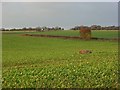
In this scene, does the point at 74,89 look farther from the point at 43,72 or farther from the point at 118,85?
the point at 43,72

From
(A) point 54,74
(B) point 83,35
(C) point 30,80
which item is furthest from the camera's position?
(B) point 83,35

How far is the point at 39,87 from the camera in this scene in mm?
14086

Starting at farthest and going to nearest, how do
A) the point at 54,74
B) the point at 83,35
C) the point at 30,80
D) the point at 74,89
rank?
the point at 83,35 → the point at 54,74 → the point at 30,80 → the point at 74,89

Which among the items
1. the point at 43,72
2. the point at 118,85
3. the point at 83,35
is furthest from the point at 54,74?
the point at 83,35

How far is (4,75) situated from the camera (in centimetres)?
1639

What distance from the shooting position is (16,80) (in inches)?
600

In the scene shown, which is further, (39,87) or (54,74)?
(54,74)

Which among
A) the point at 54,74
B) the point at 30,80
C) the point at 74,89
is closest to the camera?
the point at 74,89

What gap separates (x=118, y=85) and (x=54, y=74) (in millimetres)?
3745

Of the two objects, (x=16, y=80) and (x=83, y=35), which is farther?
(x=83, y=35)

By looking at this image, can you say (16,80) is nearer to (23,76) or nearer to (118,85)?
(23,76)

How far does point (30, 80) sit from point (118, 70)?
557 centimetres

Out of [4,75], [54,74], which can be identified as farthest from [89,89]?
[4,75]

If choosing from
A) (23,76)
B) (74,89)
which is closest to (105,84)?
(74,89)
